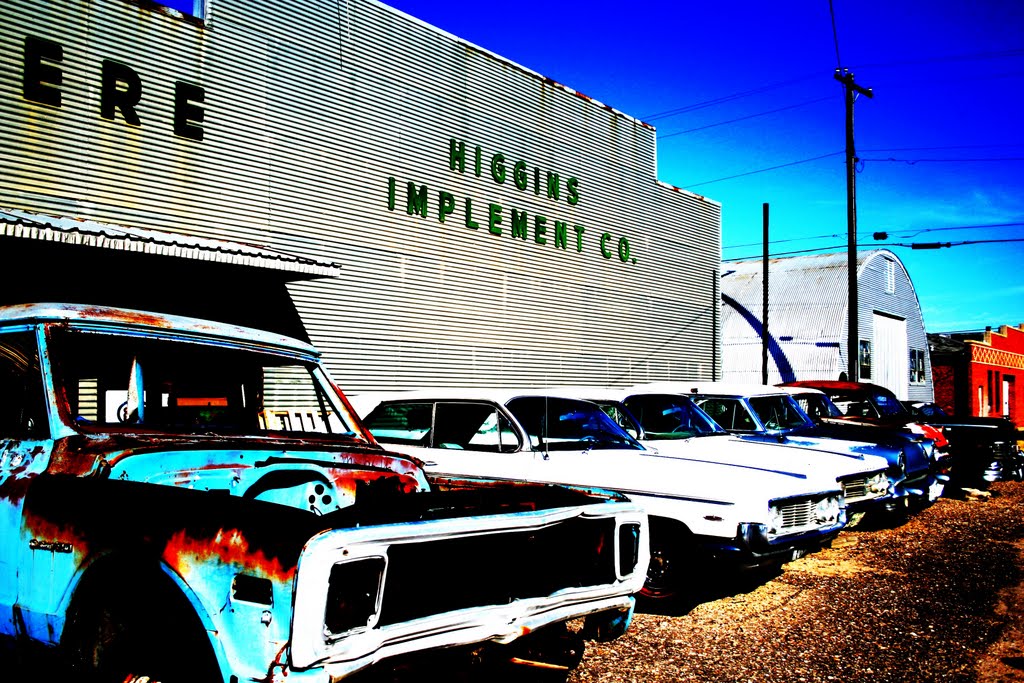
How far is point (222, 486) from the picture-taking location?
371 centimetres

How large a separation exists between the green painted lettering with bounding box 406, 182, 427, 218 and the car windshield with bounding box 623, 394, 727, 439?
738 cm

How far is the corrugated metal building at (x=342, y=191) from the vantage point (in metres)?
10.9

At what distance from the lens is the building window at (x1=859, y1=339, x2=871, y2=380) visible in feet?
99.4

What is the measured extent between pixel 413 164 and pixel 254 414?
10977 millimetres

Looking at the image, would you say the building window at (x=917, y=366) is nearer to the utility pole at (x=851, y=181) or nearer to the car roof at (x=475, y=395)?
the utility pole at (x=851, y=181)

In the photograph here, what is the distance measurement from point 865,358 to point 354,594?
31736 millimetres

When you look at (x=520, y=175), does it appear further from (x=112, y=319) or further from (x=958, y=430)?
(x=112, y=319)

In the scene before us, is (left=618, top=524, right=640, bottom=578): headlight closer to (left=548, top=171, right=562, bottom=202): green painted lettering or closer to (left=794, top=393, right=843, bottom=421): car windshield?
(left=794, top=393, right=843, bottom=421): car windshield

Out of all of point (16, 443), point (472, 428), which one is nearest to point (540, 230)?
point (472, 428)

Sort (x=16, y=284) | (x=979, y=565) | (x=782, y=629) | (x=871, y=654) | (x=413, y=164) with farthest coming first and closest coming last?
(x=413, y=164) < (x=16, y=284) < (x=979, y=565) < (x=782, y=629) < (x=871, y=654)

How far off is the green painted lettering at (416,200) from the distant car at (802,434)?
680 centimetres

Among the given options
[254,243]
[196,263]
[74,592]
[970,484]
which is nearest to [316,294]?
[254,243]

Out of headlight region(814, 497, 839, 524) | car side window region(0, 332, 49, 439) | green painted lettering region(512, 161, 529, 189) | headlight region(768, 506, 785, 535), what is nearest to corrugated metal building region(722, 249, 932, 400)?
green painted lettering region(512, 161, 529, 189)

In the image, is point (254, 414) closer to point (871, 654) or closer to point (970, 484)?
point (871, 654)
